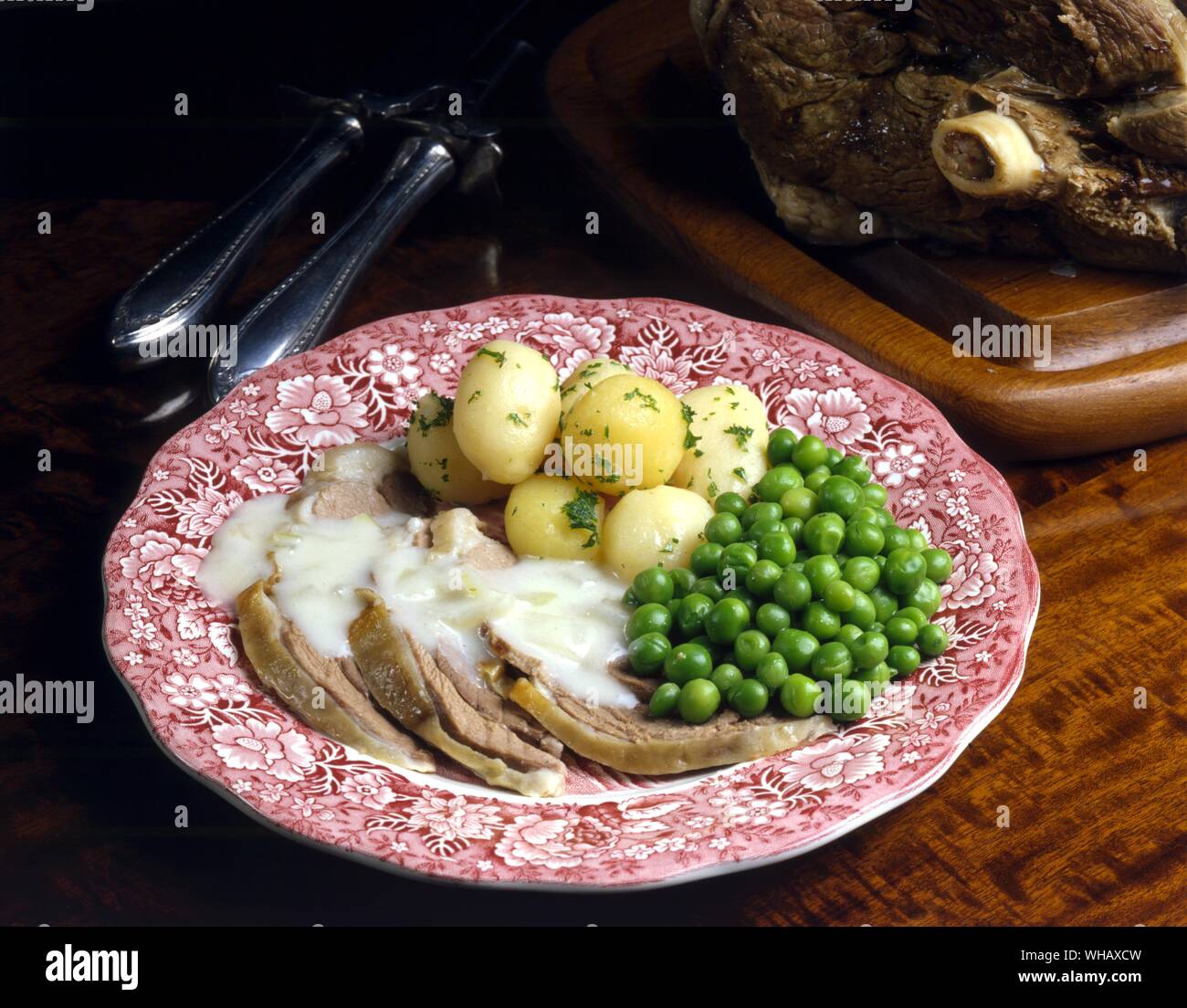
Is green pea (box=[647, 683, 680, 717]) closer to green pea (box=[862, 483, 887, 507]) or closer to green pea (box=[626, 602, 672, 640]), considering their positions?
green pea (box=[626, 602, 672, 640])

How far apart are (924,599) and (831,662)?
0.24 metres

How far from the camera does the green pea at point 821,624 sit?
2.21 metres

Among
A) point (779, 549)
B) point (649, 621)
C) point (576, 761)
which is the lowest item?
point (576, 761)

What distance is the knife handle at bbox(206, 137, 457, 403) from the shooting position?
9.82 ft

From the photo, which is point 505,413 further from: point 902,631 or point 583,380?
point 902,631

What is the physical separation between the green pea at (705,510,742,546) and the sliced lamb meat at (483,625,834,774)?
0.31 meters

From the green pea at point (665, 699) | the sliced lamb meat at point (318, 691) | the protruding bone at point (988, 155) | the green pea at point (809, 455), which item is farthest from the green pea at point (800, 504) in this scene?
the protruding bone at point (988, 155)

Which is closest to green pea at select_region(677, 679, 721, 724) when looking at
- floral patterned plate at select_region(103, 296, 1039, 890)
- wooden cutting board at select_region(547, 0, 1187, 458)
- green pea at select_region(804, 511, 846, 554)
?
floral patterned plate at select_region(103, 296, 1039, 890)

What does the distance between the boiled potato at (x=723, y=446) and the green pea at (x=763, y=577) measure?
0.89ft

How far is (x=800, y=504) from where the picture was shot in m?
2.41

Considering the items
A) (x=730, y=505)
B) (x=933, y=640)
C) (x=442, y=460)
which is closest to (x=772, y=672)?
(x=933, y=640)

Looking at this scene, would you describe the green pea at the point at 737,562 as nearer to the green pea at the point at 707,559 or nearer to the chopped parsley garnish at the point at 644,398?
the green pea at the point at 707,559

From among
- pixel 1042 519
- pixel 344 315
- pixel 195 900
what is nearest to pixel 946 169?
pixel 1042 519

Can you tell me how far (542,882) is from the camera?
1817mm
